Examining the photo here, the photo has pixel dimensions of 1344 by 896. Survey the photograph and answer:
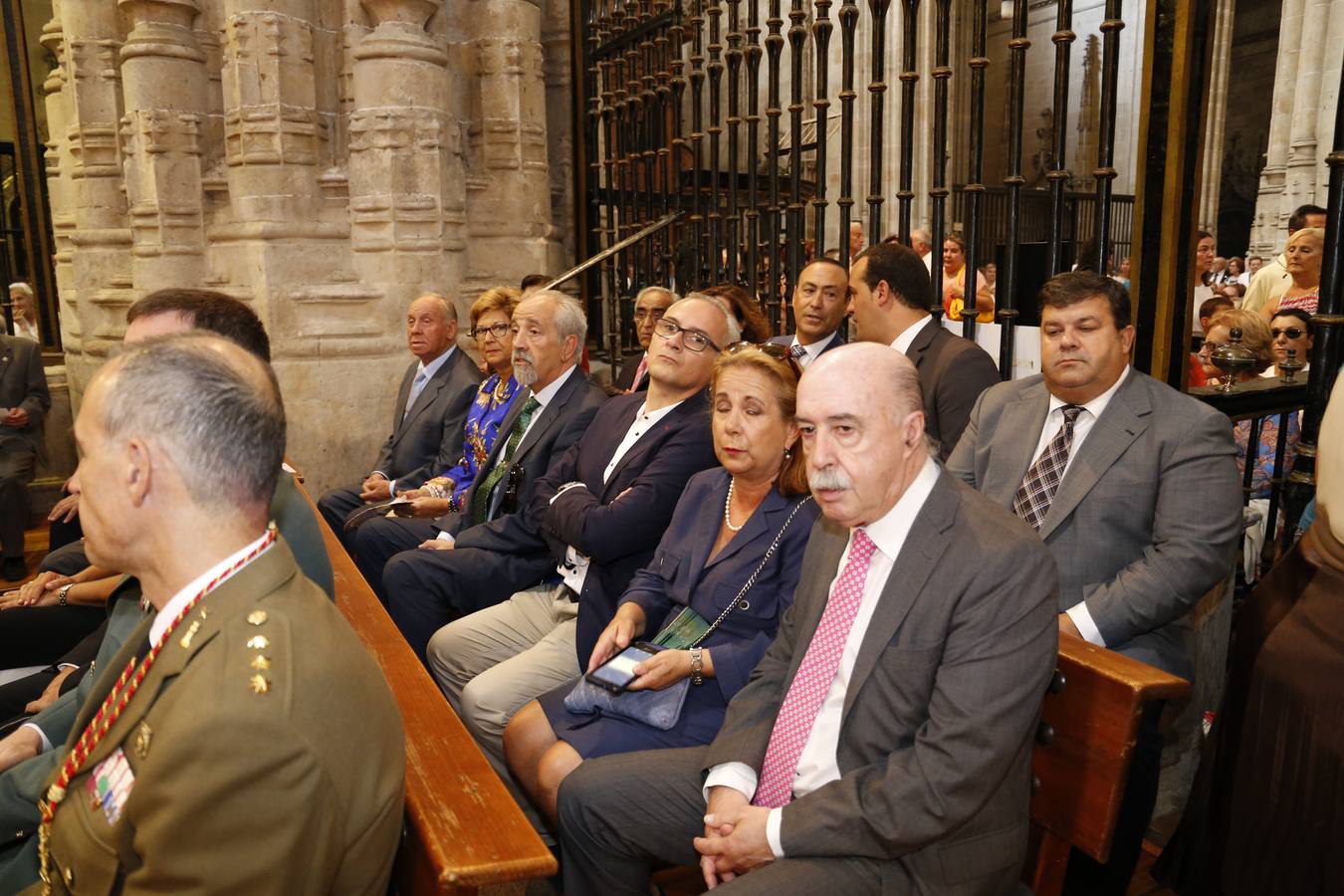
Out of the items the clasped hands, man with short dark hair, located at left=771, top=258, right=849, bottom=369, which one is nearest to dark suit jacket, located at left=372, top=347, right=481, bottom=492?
man with short dark hair, located at left=771, top=258, right=849, bottom=369

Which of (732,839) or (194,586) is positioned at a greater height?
(194,586)

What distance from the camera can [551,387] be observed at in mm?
3803

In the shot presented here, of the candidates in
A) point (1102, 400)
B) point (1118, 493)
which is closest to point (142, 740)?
point (1118, 493)

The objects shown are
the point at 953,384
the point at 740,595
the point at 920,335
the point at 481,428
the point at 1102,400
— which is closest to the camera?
the point at 740,595

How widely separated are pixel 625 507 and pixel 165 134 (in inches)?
153

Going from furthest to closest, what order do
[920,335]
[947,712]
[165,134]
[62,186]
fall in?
[62,186] < [165,134] < [920,335] < [947,712]

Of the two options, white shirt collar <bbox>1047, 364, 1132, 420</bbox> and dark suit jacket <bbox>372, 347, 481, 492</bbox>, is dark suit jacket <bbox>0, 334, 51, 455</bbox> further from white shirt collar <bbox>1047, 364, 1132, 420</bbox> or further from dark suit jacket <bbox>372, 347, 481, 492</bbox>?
white shirt collar <bbox>1047, 364, 1132, 420</bbox>

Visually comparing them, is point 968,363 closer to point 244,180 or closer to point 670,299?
point 670,299

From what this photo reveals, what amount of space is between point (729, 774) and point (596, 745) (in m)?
0.51

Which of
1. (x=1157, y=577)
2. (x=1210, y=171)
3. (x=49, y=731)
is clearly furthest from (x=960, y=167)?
(x=49, y=731)

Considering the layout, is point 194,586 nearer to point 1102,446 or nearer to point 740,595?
point 740,595

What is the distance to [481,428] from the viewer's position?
4277mm

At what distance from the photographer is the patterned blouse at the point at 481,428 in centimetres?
420

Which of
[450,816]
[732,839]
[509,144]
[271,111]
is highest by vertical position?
[271,111]
